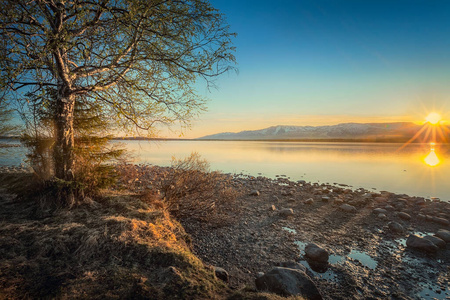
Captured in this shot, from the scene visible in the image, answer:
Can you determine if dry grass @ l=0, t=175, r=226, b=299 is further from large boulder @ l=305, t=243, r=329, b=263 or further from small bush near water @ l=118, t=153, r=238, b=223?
large boulder @ l=305, t=243, r=329, b=263

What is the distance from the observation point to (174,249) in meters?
4.43

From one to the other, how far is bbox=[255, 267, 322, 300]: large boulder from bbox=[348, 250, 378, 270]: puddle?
3.24 m

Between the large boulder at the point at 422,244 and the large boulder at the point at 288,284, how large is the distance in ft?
18.7

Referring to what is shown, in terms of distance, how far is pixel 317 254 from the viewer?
647 centimetres

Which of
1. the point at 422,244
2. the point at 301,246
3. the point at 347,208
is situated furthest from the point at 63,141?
the point at 347,208

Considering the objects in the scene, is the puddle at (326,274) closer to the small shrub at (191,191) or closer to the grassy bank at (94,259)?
the grassy bank at (94,259)

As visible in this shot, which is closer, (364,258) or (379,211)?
(364,258)

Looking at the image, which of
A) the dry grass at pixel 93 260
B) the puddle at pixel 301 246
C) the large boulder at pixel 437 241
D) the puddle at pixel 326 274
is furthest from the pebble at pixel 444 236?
the dry grass at pixel 93 260

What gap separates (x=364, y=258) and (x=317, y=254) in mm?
1729

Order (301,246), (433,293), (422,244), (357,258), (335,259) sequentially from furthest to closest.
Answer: (301,246), (422,244), (357,258), (335,259), (433,293)

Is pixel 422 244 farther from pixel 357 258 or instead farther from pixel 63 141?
pixel 63 141

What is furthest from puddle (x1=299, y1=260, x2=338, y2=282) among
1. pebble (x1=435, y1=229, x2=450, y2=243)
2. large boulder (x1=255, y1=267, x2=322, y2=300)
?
pebble (x1=435, y1=229, x2=450, y2=243)

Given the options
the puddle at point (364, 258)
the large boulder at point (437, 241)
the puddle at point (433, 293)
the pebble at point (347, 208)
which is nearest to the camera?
the puddle at point (433, 293)

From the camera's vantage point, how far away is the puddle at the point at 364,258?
6355 millimetres
